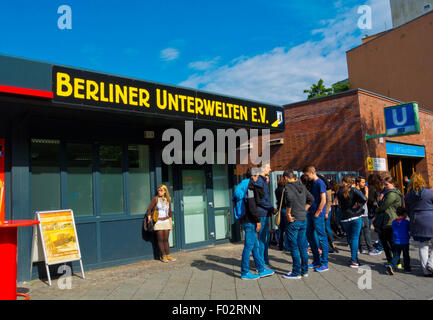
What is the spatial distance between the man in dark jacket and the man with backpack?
1.51ft

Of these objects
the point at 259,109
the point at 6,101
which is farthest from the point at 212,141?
the point at 6,101

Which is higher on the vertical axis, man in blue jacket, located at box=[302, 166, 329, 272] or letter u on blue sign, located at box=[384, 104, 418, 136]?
letter u on blue sign, located at box=[384, 104, 418, 136]

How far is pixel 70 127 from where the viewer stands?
668cm

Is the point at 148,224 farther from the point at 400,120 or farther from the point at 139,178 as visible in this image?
the point at 400,120

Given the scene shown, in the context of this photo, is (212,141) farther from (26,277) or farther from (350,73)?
(350,73)

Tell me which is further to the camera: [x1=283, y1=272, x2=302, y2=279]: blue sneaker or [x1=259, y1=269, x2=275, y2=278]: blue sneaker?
[x1=259, y1=269, x2=275, y2=278]: blue sneaker

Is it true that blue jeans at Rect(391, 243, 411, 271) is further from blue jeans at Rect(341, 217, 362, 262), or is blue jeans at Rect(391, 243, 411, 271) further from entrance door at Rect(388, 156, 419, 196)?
entrance door at Rect(388, 156, 419, 196)

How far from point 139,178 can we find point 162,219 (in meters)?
1.10

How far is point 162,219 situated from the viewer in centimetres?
731

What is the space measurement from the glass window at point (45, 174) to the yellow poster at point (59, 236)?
18.1 inches

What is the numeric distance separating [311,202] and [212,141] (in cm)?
380

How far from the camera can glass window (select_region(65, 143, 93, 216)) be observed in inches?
261

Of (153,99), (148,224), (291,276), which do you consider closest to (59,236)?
(148,224)

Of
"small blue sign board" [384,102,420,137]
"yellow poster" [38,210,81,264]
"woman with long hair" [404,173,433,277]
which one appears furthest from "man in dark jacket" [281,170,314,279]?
"small blue sign board" [384,102,420,137]
